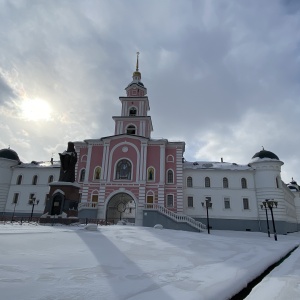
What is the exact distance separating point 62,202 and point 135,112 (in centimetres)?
2171

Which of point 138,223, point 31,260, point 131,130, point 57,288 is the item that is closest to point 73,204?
point 138,223

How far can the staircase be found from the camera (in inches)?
999

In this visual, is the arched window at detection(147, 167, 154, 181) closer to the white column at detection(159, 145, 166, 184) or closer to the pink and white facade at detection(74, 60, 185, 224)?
the pink and white facade at detection(74, 60, 185, 224)

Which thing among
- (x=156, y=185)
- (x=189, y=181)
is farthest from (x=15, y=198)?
(x=189, y=181)

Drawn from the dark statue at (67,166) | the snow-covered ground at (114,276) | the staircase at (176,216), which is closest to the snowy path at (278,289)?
the snow-covered ground at (114,276)

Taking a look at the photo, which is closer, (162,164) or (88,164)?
(162,164)

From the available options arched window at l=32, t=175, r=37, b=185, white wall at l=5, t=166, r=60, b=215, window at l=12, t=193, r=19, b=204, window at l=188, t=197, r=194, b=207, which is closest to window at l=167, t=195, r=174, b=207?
window at l=188, t=197, r=194, b=207

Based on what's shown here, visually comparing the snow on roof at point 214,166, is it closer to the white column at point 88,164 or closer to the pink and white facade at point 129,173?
the pink and white facade at point 129,173

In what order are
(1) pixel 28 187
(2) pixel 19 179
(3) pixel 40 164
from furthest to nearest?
(3) pixel 40 164
(2) pixel 19 179
(1) pixel 28 187

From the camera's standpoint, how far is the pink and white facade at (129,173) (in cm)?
2883

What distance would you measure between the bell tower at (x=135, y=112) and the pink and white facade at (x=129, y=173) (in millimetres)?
3537

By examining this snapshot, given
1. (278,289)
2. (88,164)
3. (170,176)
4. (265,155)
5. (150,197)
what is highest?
(265,155)

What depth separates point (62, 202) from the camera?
710 inches

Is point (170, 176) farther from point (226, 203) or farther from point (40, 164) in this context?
point (40, 164)
